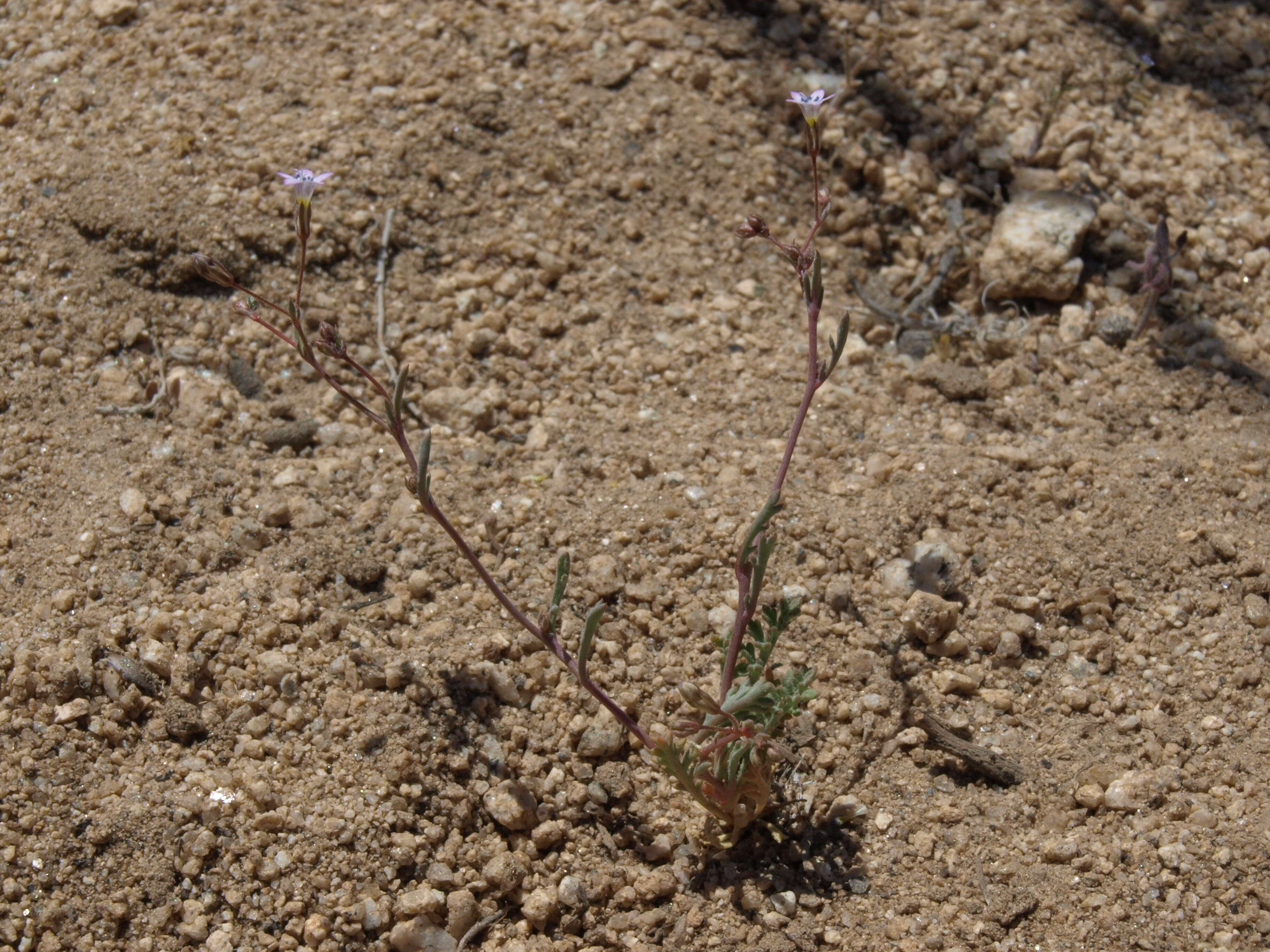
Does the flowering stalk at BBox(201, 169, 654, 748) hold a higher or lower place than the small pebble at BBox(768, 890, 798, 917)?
higher

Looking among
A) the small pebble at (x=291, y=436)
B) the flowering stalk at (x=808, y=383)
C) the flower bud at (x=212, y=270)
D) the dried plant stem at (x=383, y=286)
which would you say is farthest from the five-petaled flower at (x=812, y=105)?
the small pebble at (x=291, y=436)

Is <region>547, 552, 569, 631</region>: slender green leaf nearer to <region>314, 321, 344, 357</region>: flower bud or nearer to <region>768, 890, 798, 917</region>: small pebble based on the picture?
<region>314, 321, 344, 357</region>: flower bud

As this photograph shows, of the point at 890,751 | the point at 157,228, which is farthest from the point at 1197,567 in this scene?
the point at 157,228

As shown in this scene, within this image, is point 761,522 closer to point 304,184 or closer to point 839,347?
point 839,347

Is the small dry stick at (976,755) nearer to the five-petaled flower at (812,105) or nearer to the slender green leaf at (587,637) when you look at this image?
the slender green leaf at (587,637)

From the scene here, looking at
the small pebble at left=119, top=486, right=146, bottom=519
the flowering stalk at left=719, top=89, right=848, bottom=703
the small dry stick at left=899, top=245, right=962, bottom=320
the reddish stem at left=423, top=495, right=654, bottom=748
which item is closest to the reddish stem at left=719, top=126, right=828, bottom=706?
the flowering stalk at left=719, top=89, right=848, bottom=703

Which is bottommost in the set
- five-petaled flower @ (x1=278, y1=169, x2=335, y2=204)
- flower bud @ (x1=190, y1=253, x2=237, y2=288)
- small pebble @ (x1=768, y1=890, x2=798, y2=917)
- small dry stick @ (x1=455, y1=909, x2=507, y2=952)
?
small dry stick @ (x1=455, y1=909, x2=507, y2=952)

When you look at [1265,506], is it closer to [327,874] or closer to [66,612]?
[327,874]
